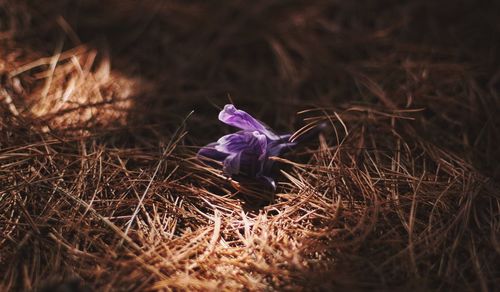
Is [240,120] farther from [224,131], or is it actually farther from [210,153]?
[224,131]

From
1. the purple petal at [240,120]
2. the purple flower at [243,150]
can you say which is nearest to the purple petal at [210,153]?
the purple flower at [243,150]

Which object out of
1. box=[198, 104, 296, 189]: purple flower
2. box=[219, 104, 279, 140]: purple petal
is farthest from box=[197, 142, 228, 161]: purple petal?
box=[219, 104, 279, 140]: purple petal

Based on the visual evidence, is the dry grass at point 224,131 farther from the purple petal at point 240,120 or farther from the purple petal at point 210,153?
the purple petal at point 240,120

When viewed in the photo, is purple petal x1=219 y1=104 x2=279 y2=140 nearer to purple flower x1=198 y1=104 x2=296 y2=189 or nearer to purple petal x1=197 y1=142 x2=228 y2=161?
purple flower x1=198 y1=104 x2=296 y2=189

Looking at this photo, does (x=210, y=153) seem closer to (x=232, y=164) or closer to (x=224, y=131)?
(x=232, y=164)

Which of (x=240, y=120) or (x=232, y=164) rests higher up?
(x=240, y=120)

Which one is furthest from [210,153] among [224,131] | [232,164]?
[224,131]

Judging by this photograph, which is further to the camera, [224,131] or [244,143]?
[224,131]
